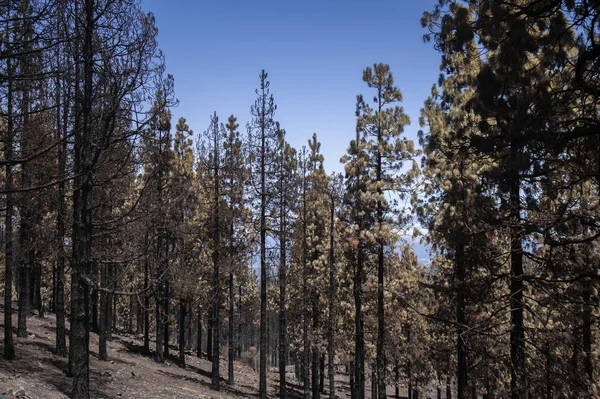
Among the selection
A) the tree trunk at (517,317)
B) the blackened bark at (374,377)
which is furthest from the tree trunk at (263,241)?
the tree trunk at (517,317)

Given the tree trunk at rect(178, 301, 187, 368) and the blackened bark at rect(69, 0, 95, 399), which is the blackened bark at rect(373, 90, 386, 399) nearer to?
the blackened bark at rect(69, 0, 95, 399)

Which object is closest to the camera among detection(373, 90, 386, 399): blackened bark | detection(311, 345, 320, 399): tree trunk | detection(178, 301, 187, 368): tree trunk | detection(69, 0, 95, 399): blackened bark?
detection(69, 0, 95, 399): blackened bark

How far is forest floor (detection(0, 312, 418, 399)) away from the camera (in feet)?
38.3

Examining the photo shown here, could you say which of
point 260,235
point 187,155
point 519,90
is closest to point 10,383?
point 260,235

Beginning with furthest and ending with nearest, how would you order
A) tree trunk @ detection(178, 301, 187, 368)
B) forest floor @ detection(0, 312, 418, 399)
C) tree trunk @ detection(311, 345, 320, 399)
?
tree trunk @ detection(178, 301, 187, 368)
tree trunk @ detection(311, 345, 320, 399)
forest floor @ detection(0, 312, 418, 399)

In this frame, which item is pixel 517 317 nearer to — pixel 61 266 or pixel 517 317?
pixel 517 317

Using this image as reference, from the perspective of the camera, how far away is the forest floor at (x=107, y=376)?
1168cm

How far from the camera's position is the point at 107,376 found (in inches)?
626

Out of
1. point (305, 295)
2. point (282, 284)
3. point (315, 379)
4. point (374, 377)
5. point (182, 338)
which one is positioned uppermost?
point (282, 284)

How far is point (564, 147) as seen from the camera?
6.09 m

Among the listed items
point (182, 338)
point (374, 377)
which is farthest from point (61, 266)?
point (374, 377)

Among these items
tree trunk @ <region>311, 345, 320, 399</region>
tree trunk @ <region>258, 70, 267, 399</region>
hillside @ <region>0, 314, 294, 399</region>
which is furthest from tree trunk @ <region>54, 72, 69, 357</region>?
tree trunk @ <region>311, 345, 320, 399</region>

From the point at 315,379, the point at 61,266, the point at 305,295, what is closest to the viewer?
the point at 61,266

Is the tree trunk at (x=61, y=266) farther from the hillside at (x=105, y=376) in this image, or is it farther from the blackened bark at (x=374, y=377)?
the blackened bark at (x=374, y=377)
